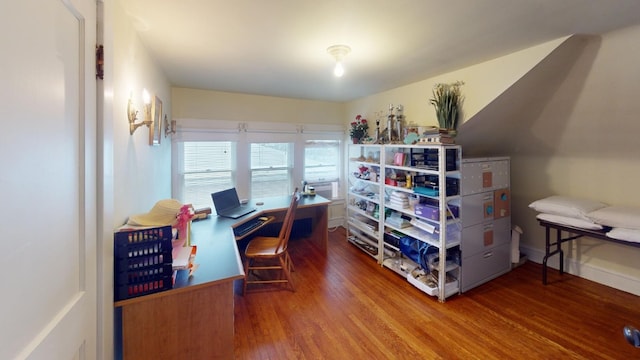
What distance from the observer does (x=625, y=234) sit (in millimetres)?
2104

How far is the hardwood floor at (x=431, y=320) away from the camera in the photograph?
184 centimetres

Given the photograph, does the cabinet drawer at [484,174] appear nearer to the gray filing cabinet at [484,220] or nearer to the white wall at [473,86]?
the gray filing cabinet at [484,220]

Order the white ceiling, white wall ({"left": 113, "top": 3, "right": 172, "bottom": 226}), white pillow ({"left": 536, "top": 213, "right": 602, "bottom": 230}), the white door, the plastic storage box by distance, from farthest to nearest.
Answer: white pillow ({"left": 536, "top": 213, "right": 602, "bottom": 230})
the white ceiling
white wall ({"left": 113, "top": 3, "right": 172, "bottom": 226})
the plastic storage box
the white door

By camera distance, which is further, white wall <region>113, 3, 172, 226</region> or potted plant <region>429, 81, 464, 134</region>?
potted plant <region>429, 81, 464, 134</region>

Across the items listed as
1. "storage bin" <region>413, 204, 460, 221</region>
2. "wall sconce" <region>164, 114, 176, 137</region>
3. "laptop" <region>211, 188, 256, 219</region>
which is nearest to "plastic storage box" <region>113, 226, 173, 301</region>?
"laptop" <region>211, 188, 256, 219</region>

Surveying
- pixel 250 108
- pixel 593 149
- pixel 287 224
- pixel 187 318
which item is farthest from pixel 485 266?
pixel 250 108

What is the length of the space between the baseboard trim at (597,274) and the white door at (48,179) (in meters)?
4.15

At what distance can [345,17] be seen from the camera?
1.59 metres

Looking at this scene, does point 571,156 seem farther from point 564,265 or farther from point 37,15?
point 37,15

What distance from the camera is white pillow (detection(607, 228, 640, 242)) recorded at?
2054mm

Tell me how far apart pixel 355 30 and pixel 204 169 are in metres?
2.69

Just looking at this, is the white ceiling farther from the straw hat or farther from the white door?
the straw hat

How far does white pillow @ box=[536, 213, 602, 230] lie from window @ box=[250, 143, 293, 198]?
322 cm

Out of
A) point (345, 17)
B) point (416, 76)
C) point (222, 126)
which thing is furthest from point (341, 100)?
point (345, 17)
